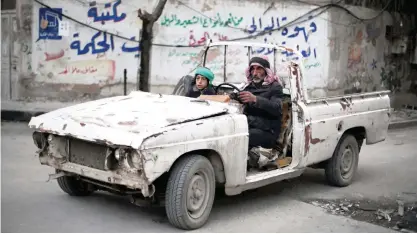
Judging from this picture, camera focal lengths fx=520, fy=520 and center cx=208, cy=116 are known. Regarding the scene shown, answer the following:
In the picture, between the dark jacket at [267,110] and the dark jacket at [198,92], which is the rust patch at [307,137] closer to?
the dark jacket at [267,110]

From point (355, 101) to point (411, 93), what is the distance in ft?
39.0

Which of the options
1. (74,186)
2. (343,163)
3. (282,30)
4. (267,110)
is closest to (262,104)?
(267,110)

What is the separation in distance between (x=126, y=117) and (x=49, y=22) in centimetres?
854

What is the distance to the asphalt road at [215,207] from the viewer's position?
4828 mm

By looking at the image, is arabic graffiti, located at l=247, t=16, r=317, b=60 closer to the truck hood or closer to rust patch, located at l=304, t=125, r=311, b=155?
rust patch, located at l=304, t=125, r=311, b=155

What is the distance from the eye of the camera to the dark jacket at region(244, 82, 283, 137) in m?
5.66

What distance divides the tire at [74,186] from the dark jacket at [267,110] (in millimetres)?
1901

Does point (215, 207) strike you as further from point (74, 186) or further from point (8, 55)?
point (8, 55)

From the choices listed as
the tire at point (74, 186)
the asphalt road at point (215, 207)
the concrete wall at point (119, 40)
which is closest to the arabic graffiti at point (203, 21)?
the concrete wall at point (119, 40)

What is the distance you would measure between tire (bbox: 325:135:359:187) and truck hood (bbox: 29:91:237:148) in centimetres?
203

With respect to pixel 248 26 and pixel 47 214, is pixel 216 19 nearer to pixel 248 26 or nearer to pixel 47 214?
pixel 248 26

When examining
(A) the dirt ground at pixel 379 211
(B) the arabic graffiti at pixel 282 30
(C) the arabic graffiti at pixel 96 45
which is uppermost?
(B) the arabic graffiti at pixel 282 30

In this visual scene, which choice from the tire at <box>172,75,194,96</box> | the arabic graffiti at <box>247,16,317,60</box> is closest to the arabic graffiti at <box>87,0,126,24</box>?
the arabic graffiti at <box>247,16,317,60</box>

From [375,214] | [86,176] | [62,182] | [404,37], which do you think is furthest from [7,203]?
[404,37]
